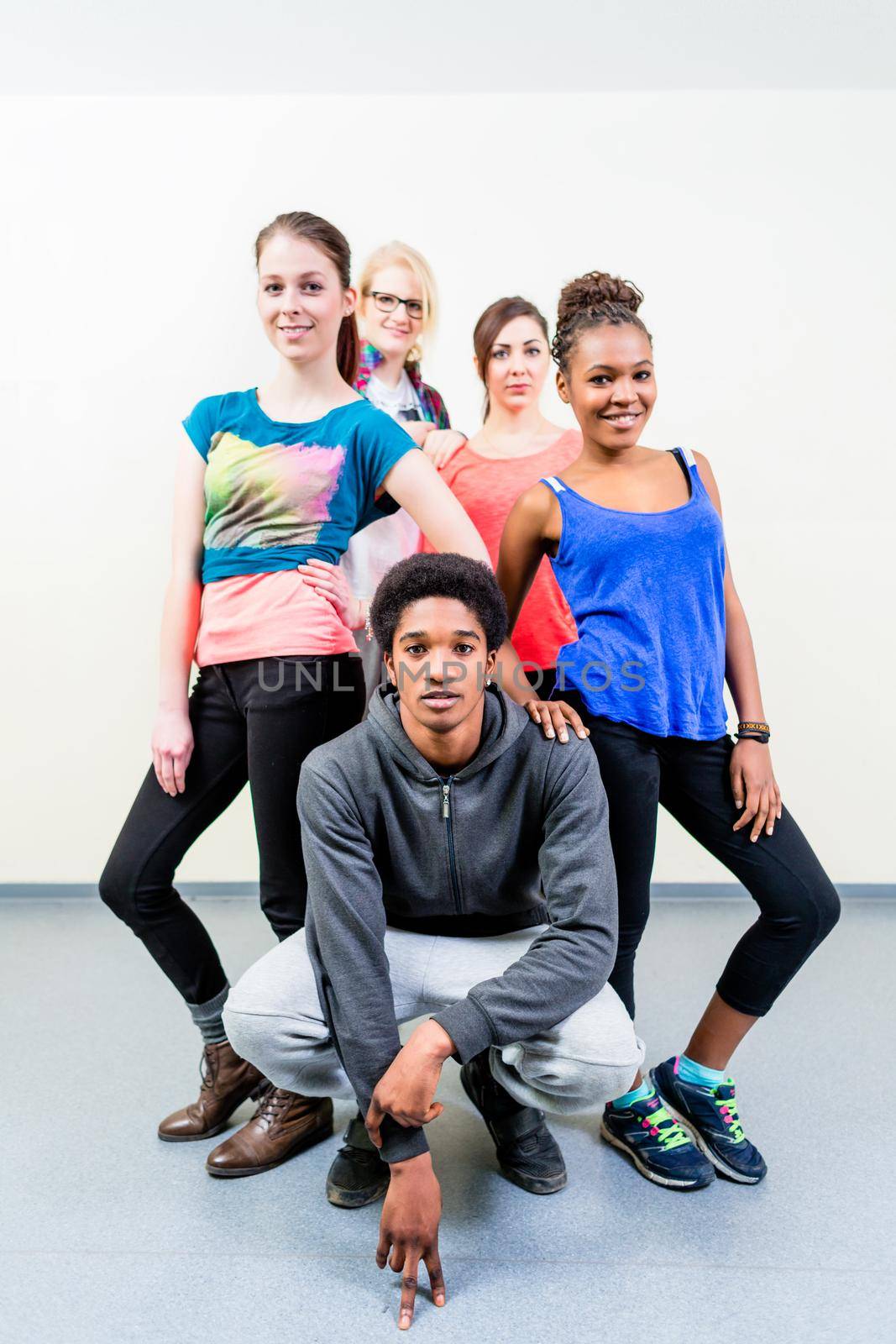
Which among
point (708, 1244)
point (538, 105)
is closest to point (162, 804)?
point (708, 1244)

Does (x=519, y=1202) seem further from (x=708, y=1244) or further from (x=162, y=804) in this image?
(x=162, y=804)

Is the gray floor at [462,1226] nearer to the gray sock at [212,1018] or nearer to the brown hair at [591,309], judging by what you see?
the gray sock at [212,1018]

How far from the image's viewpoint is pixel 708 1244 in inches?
60.6

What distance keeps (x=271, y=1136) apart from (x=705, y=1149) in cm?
74

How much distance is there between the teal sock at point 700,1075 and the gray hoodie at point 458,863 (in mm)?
384

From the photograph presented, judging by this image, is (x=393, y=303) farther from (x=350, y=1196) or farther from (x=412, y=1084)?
(x=350, y=1196)

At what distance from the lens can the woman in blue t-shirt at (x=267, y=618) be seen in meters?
1.74

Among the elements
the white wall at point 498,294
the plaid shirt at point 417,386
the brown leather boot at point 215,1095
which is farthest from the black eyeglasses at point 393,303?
the brown leather boot at point 215,1095

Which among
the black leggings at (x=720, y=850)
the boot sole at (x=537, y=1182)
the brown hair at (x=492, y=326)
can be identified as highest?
the brown hair at (x=492, y=326)

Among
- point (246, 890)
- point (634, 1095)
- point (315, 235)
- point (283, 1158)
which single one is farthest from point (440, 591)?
point (246, 890)

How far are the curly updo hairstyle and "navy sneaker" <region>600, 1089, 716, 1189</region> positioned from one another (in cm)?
84

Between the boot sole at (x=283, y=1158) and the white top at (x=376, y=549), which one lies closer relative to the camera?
the boot sole at (x=283, y=1158)

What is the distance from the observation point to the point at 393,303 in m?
2.46

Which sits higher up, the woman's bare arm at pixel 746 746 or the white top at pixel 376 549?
the white top at pixel 376 549
